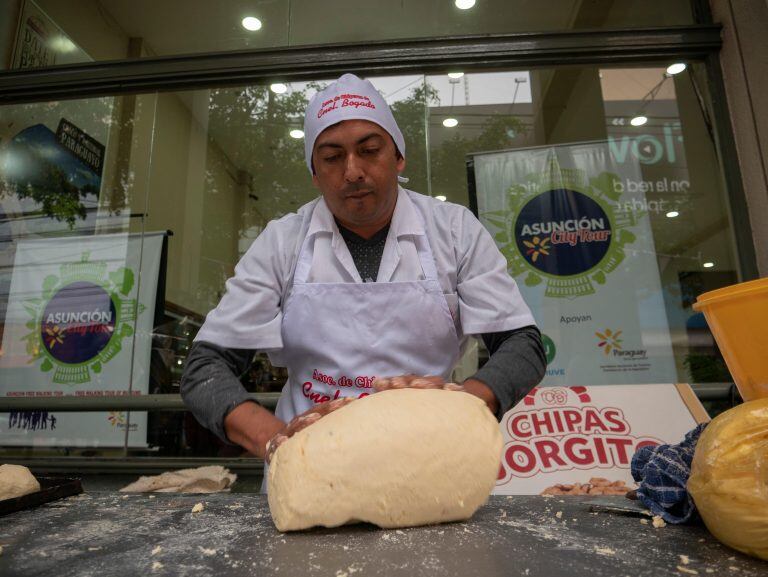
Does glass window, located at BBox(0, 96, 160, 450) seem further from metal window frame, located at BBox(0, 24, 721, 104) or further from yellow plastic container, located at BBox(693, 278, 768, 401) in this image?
yellow plastic container, located at BBox(693, 278, 768, 401)

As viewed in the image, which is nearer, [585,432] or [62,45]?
[585,432]

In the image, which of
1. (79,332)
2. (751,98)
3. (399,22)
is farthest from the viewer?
(79,332)

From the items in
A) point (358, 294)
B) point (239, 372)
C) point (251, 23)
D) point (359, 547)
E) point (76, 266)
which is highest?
point (251, 23)

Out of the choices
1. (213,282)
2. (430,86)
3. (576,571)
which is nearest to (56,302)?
(213,282)

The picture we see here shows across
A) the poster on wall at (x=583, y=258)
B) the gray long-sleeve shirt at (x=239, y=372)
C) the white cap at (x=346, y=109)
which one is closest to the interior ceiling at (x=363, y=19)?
the poster on wall at (x=583, y=258)

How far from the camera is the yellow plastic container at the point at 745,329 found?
3.27 ft

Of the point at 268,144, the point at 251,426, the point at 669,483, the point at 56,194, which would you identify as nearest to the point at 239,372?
the point at 251,426

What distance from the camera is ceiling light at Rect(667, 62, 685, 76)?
3021 millimetres

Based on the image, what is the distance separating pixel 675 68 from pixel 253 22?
2.69 metres

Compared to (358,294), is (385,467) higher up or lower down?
lower down

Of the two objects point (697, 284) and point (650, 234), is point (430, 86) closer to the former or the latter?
point (650, 234)

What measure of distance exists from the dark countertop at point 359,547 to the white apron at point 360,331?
0.46 m

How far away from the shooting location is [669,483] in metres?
1.09

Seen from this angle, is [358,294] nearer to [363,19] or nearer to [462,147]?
[462,147]
